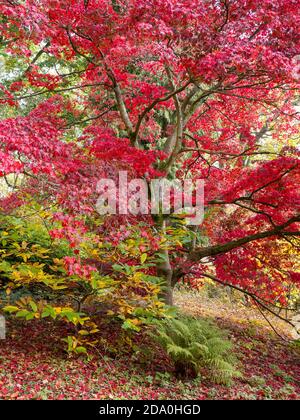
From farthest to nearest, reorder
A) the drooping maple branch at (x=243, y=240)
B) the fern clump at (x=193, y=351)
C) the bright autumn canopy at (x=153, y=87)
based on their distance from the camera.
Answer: the drooping maple branch at (x=243, y=240)
the fern clump at (x=193, y=351)
the bright autumn canopy at (x=153, y=87)

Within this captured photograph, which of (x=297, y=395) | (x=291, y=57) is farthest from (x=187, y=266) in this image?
(x=291, y=57)

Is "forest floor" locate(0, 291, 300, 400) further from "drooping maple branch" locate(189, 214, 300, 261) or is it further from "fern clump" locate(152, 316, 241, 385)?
"drooping maple branch" locate(189, 214, 300, 261)

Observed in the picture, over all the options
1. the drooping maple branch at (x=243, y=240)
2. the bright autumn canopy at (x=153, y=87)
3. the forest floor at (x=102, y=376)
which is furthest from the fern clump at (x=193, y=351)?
the drooping maple branch at (x=243, y=240)

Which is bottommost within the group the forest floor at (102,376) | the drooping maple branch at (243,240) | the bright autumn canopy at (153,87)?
the forest floor at (102,376)

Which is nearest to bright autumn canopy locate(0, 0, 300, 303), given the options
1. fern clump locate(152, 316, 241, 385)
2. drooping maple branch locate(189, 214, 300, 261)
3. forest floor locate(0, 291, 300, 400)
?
drooping maple branch locate(189, 214, 300, 261)

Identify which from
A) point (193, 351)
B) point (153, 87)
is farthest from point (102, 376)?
point (153, 87)

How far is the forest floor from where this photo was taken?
3984mm

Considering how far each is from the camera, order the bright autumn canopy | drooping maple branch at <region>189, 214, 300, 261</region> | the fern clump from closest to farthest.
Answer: the bright autumn canopy, the fern clump, drooping maple branch at <region>189, 214, 300, 261</region>

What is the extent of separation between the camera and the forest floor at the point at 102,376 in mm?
3984

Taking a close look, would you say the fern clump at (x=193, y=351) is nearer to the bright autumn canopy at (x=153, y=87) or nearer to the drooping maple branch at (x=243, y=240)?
the bright autumn canopy at (x=153, y=87)

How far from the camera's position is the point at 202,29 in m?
A: 4.48

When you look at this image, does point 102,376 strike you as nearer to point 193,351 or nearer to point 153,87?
point 193,351

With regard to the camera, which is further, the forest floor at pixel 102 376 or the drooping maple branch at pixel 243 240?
the drooping maple branch at pixel 243 240

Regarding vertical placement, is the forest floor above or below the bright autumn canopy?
below
